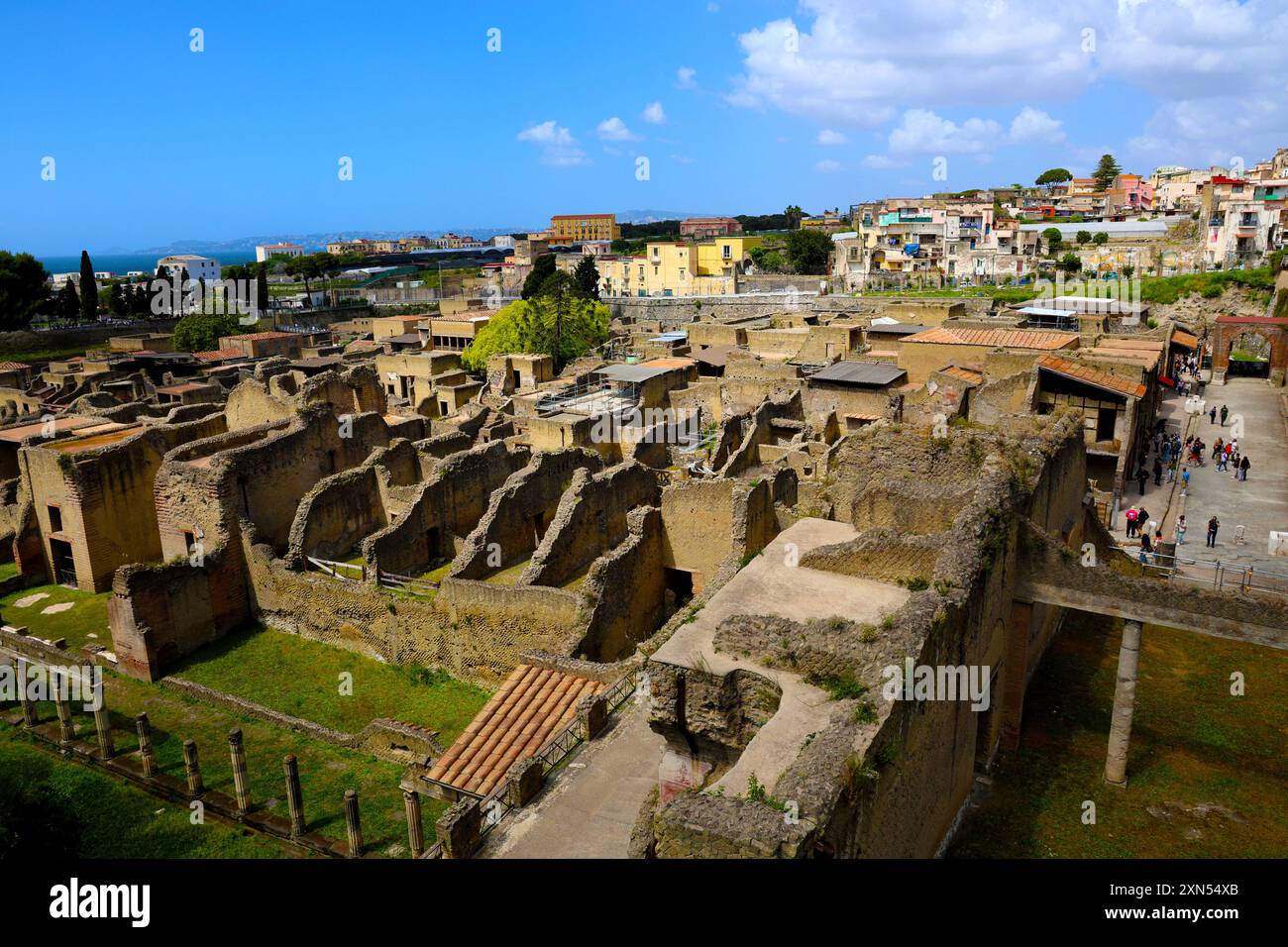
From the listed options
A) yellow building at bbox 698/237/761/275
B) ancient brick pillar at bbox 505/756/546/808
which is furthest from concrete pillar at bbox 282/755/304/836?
yellow building at bbox 698/237/761/275

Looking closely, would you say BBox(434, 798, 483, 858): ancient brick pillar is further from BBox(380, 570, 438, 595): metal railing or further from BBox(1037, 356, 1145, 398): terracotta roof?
BBox(1037, 356, 1145, 398): terracotta roof

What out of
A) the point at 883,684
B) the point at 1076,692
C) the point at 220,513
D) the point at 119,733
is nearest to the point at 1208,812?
the point at 1076,692

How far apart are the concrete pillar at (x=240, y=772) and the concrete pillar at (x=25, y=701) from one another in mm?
6288

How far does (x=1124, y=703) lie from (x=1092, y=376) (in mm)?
17969

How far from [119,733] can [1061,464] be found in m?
20.2

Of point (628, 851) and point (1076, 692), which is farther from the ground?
point (628, 851)

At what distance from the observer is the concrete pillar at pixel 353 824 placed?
12.9 m

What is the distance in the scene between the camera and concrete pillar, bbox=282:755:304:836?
13547 mm

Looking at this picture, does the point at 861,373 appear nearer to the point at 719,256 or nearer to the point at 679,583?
the point at 679,583

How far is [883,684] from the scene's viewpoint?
9.41 meters

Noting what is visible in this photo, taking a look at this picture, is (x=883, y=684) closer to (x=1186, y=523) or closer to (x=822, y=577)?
(x=822, y=577)

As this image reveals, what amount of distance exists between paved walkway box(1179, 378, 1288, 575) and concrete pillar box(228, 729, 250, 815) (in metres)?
23.0

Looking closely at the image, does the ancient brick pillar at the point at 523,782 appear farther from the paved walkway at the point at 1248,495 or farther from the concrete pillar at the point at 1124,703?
the paved walkway at the point at 1248,495

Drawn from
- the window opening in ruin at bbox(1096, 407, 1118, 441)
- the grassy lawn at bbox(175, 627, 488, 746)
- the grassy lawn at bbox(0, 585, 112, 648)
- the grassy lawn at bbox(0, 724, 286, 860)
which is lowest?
the grassy lawn at bbox(0, 724, 286, 860)
